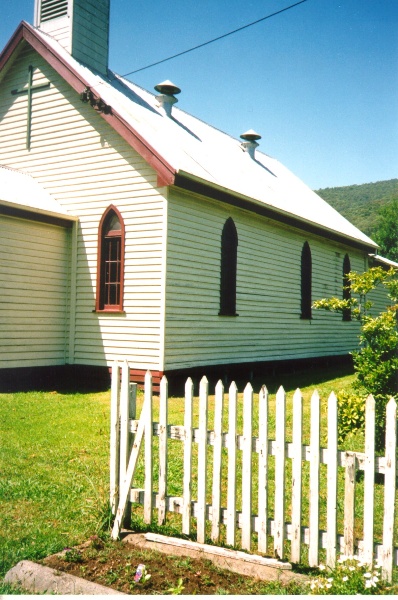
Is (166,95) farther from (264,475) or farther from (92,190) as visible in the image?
(264,475)

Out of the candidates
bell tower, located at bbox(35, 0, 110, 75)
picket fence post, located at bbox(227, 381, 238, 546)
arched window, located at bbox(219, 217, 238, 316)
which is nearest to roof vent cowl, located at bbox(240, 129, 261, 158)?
bell tower, located at bbox(35, 0, 110, 75)

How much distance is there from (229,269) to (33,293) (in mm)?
5474

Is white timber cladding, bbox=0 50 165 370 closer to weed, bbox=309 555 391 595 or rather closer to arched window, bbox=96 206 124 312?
arched window, bbox=96 206 124 312

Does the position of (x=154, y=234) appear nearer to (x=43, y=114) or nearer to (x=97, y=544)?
(x=43, y=114)

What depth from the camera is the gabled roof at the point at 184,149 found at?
41.8 ft

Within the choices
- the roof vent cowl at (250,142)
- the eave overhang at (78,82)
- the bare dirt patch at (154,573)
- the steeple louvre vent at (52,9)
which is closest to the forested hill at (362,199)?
the roof vent cowl at (250,142)

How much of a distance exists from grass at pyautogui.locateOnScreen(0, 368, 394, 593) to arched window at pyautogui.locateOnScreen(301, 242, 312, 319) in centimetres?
811

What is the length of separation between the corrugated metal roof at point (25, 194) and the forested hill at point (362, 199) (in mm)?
70223

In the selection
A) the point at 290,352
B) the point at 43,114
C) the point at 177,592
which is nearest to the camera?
the point at 177,592

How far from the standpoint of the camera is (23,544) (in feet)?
15.9

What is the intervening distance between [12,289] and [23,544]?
9.13 meters

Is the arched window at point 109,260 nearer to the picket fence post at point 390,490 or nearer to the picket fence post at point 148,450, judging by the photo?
the picket fence post at point 148,450

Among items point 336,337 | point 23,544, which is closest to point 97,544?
point 23,544

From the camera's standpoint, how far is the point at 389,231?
6919cm
